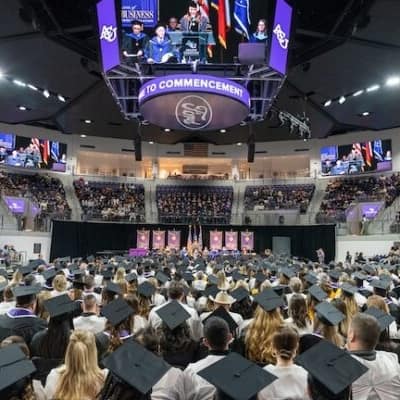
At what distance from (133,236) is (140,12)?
2116 cm

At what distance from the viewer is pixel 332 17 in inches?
646

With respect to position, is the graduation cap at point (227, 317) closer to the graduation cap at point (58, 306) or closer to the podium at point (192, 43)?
the graduation cap at point (58, 306)

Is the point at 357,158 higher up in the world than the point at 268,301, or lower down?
higher up

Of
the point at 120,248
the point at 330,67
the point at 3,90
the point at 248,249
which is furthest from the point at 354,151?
the point at 3,90

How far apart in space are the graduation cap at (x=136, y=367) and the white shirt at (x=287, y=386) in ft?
2.45

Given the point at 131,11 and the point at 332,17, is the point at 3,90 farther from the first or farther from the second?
the point at 332,17

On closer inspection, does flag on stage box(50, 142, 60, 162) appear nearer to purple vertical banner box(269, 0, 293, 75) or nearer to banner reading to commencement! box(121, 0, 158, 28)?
banner reading to commencement! box(121, 0, 158, 28)

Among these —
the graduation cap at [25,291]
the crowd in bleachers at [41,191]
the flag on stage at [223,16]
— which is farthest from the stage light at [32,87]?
the graduation cap at [25,291]

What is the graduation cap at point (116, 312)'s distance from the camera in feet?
14.9

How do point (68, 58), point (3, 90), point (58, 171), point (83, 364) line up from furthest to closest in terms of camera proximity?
point (58, 171) → point (3, 90) → point (68, 58) → point (83, 364)

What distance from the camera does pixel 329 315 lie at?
15.3 feet

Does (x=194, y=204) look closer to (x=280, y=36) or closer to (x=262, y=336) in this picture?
(x=280, y=36)

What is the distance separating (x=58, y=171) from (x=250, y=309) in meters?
31.3

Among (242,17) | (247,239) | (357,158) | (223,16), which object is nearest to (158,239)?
(247,239)
